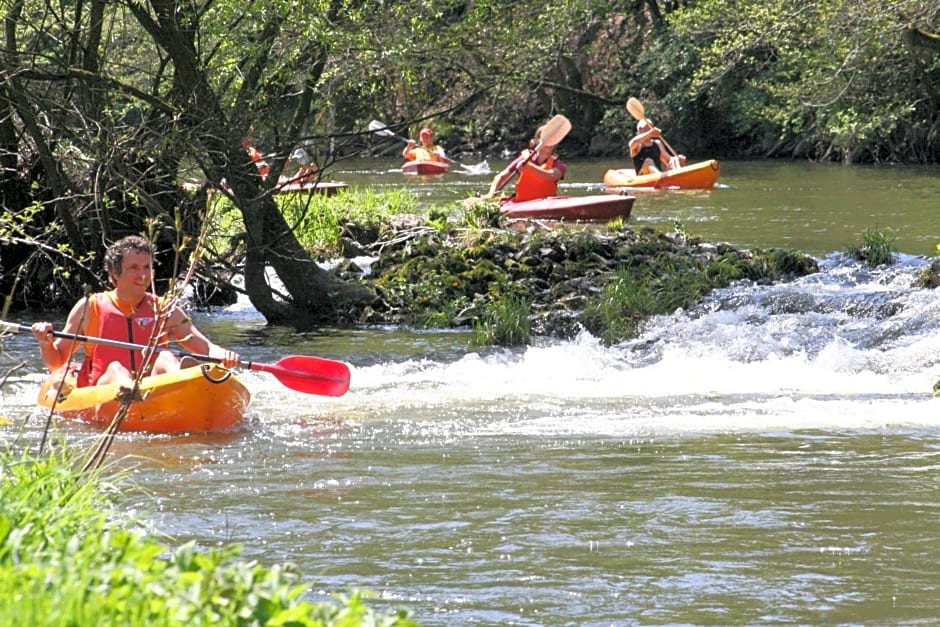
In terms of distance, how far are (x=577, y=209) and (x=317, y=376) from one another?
7.72 m

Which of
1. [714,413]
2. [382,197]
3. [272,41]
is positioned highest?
[272,41]

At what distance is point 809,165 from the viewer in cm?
2620

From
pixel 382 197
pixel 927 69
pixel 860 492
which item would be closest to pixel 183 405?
pixel 860 492

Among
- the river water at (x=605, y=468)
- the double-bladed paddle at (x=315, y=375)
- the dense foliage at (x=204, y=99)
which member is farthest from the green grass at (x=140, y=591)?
the double-bladed paddle at (x=315, y=375)

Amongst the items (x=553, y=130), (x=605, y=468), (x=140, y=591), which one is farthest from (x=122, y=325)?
(x=553, y=130)

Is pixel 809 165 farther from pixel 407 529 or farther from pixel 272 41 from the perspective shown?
pixel 407 529

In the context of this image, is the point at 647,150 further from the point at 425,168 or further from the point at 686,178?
the point at 425,168

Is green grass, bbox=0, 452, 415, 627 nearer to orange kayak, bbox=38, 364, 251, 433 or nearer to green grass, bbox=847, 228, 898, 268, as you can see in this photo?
orange kayak, bbox=38, 364, 251, 433

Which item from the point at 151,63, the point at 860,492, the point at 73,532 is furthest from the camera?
the point at 151,63

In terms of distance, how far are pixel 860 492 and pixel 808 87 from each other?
17.9m

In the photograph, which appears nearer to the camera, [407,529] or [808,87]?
[407,529]

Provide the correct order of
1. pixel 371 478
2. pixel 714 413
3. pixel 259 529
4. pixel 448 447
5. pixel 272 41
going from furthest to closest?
pixel 272 41 < pixel 714 413 < pixel 448 447 < pixel 371 478 < pixel 259 529

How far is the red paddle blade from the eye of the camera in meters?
7.37

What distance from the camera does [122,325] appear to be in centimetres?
712
